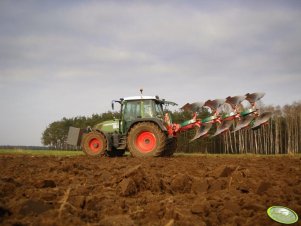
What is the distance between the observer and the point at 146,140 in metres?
13.2

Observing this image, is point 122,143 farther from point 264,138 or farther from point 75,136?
point 264,138

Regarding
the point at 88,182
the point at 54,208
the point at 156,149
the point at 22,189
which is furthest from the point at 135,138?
the point at 54,208

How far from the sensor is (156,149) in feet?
42.2

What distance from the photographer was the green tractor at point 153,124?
1304 cm

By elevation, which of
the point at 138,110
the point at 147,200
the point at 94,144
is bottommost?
the point at 147,200

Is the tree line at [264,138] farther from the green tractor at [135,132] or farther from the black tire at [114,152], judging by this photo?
the green tractor at [135,132]

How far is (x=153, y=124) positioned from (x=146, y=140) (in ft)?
2.19

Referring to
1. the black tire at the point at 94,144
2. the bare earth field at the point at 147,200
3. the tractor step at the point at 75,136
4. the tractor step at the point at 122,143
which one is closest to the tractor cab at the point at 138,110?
the tractor step at the point at 122,143

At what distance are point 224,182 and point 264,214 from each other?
1.70 metres

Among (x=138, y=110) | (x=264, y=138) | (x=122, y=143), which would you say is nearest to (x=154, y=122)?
(x=138, y=110)

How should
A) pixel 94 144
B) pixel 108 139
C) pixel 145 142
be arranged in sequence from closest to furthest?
pixel 145 142 → pixel 108 139 → pixel 94 144

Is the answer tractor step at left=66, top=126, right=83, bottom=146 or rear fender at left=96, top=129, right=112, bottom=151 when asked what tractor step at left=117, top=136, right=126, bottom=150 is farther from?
tractor step at left=66, top=126, right=83, bottom=146

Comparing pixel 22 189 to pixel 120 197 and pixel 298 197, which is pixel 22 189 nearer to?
pixel 120 197

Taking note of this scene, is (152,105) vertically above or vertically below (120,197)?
above
